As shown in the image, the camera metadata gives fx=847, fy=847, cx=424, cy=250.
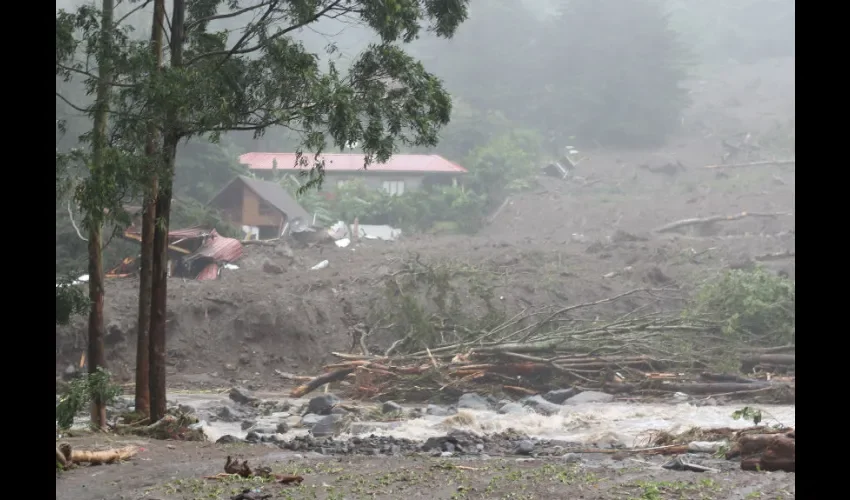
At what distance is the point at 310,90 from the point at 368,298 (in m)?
11.0

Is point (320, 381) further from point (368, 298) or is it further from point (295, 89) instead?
point (295, 89)

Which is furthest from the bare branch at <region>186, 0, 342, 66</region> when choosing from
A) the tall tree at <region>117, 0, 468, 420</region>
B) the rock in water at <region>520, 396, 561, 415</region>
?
the rock in water at <region>520, 396, 561, 415</region>

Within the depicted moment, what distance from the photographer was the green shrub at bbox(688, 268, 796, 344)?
55.7 feet

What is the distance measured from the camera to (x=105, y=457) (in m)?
8.23

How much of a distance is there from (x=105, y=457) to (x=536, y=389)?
840cm

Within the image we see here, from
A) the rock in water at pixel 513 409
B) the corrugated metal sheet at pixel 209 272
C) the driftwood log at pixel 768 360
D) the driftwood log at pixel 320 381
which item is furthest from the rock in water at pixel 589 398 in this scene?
the corrugated metal sheet at pixel 209 272

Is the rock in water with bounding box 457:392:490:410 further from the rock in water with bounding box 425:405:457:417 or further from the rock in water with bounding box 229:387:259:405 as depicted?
the rock in water with bounding box 229:387:259:405

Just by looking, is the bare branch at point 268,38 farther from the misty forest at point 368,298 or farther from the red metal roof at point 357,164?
the red metal roof at point 357,164

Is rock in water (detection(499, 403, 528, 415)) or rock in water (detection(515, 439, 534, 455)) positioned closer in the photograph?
rock in water (detection(515, 439, 534, 455))

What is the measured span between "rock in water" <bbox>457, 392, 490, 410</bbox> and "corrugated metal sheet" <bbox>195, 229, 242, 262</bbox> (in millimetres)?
10261

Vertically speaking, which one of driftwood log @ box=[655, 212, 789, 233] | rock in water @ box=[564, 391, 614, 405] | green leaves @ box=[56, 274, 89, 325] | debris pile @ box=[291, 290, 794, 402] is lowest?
rock in water @ box=[564, 391, 614, 405]
